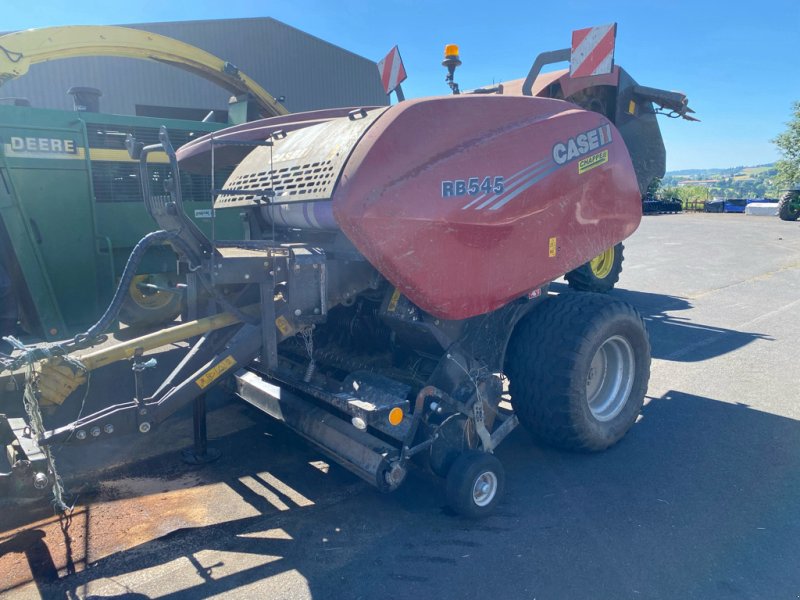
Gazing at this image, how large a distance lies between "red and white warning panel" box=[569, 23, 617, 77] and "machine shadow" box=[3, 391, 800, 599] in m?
2.60

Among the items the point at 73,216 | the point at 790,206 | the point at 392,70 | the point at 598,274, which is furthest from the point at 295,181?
the point at 790,206

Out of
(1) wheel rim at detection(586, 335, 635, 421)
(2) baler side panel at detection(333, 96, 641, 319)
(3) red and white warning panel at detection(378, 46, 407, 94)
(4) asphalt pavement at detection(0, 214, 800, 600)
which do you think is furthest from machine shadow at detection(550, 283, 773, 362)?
(3) red and white warning panel at detection(378, 46, 407, 94)

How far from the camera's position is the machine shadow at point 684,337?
6.27 meters

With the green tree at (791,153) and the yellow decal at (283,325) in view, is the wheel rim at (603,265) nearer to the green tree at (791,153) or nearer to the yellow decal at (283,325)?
the yellow decal at (283,325)

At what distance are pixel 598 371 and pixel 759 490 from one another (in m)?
1.12

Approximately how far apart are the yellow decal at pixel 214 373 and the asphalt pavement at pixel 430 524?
0.82 m

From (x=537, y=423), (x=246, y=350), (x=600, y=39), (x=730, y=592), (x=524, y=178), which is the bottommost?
(x=730, y=592)

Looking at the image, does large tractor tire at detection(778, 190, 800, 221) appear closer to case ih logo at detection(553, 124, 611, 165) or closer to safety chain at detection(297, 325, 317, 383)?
case ih logo at detection(553, 124, 611, 165)

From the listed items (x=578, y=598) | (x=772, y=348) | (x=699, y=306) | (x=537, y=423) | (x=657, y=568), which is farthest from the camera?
(x=699, y=306)

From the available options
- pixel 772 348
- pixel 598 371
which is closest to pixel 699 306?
pixel 772 348

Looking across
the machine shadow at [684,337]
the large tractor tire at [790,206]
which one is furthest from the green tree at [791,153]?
the machine shadow at [684,337]

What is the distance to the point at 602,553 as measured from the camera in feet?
9.45

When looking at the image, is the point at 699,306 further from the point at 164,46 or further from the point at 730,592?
the point at 164,46

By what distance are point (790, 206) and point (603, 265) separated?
21638 mm
